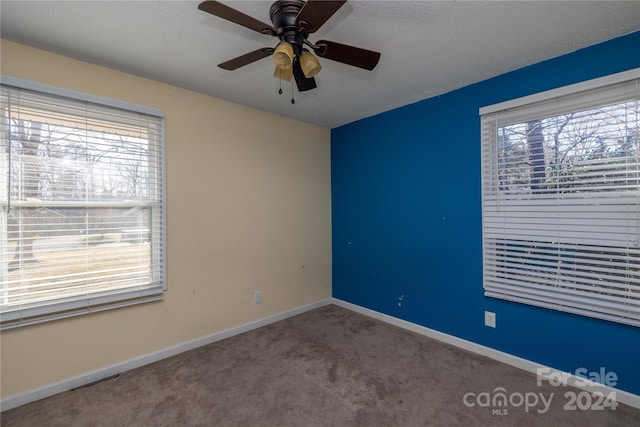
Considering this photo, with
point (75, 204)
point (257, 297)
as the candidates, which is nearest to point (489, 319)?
point (257, 297)

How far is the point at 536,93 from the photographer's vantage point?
205cm

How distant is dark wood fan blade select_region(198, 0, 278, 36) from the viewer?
111 cm

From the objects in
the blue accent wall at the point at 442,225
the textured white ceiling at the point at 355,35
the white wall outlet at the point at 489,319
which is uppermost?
the textured white ceiling at the point at 355,35

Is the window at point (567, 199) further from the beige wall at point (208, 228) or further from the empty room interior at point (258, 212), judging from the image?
the beige wall at point (208, 228)

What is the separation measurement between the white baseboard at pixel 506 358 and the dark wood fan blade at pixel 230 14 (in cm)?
278

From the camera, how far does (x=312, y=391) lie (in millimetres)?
1910

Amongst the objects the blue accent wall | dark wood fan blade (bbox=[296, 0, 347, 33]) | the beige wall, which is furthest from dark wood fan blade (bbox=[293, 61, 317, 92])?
the blue accent wall

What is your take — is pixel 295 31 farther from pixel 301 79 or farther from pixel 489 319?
pixel 489 319

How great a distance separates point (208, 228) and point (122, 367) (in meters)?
1.26

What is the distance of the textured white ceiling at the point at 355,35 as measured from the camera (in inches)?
58.6

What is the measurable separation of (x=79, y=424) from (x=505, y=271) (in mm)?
3101

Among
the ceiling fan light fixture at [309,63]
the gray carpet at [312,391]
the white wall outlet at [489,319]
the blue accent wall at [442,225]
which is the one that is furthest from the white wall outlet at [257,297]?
the ceiling fan light fixture at [309,63]

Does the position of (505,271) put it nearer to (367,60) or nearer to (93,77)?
(367,60)

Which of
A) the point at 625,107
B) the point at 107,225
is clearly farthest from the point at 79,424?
the point at 625,107
